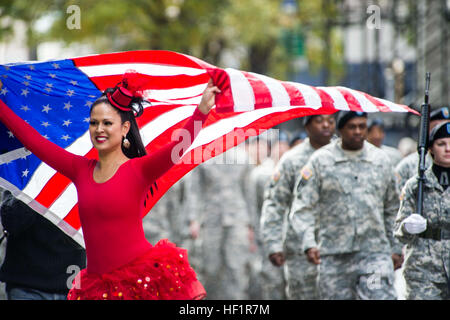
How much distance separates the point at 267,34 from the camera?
29219 mm

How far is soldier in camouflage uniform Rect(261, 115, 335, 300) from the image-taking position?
30.6 ft

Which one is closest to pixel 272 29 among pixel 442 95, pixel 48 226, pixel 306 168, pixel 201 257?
pixel 442 95

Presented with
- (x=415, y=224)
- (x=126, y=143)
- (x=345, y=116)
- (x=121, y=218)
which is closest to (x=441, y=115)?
(x=345, y=116)

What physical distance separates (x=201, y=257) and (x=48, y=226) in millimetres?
5258

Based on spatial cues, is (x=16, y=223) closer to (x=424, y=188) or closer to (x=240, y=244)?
(x=424, y=188)

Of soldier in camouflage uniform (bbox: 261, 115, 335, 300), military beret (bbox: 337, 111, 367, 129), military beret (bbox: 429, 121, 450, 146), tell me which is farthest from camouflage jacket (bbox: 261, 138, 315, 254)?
military beret (bbox: 429, 121, 450, 146)

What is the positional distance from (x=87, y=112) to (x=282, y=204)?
3.81 m

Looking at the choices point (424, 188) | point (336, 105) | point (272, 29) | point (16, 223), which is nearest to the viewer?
point (336, 105)

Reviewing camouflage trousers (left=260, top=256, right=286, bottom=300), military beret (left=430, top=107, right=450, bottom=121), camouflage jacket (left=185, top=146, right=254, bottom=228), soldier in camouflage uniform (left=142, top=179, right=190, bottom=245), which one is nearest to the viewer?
military beret (left=430, top=107, right=450, bottom=121)

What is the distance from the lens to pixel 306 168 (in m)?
8.60

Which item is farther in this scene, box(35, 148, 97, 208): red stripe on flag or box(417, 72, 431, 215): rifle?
box(417, 72, 431, 215): rifle

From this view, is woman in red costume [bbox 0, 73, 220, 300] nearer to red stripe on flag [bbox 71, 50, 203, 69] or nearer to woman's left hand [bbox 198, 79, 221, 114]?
woman's left hand [bbox 198, 79, 221, 114]

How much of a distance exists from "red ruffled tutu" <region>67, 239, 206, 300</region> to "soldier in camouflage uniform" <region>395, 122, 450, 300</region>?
8.83 feet

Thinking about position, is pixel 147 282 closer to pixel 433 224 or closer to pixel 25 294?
pixel 25 294
